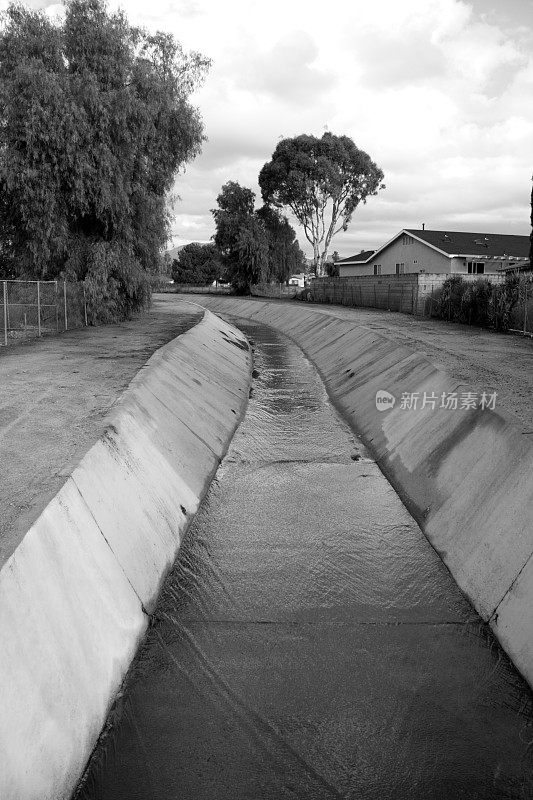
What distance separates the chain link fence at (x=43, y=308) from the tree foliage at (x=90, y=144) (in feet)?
2.35

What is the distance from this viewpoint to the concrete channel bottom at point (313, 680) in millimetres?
4566

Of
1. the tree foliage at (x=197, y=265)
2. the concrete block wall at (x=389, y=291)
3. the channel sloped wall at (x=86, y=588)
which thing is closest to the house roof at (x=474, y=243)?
the concrete block wall at (x=389, y=291)

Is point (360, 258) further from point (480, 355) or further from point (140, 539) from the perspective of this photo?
point (140, 539)

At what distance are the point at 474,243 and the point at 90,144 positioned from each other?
113ft

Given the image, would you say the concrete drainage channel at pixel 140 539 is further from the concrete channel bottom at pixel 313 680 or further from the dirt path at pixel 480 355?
the dirt path at pixel 480 355

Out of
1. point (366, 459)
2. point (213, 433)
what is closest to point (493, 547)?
point (366, 459)

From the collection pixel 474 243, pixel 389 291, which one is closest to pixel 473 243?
pixel 474 243

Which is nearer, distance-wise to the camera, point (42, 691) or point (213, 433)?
point (42, 691)

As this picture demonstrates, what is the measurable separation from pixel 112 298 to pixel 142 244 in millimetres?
2580

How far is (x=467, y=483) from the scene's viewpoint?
8.40m

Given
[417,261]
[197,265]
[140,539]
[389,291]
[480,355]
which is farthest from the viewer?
[197,265]

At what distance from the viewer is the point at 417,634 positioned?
Result: 6328 mm

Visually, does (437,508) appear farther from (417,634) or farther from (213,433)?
(213,433)

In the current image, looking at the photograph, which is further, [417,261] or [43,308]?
[417,261]
